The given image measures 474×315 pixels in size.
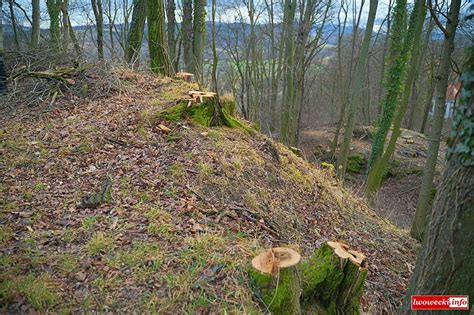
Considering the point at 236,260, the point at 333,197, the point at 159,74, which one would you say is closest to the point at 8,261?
the point at 236,260

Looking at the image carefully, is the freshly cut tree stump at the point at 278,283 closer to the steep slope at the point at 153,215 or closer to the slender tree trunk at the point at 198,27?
A: the steep slope at the point at 153,215

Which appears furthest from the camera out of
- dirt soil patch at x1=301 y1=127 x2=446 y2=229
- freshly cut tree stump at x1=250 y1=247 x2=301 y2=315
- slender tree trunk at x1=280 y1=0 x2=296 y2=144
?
slender tree trunk at x1=280 y1=0 x2=296 y2=144

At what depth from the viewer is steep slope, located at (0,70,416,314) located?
2.64m

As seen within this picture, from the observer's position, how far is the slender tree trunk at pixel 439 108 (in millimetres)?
5004

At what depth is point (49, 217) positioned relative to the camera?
3398mm

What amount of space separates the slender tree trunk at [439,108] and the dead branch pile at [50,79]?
5.26 m

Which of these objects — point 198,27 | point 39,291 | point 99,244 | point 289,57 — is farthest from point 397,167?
point 39,291

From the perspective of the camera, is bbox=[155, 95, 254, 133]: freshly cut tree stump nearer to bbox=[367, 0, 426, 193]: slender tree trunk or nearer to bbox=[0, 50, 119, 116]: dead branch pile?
bbox=[0, 50, 119, 116]: dead branch pile

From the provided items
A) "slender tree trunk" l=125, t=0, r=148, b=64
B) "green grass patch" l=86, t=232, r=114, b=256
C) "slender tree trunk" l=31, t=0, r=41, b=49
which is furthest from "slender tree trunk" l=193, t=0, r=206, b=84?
"green grass patch" l=86, t=232, r=114, b=256

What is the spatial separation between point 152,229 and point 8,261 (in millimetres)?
1128

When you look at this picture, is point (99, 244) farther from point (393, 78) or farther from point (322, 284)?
point (393, 78)

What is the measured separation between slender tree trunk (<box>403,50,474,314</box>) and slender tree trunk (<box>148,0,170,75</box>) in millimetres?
6550

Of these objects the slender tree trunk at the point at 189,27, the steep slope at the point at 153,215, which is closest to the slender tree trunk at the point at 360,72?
the slender tree trunk at the point at 189,27

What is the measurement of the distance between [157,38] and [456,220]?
A: 6.95 m
